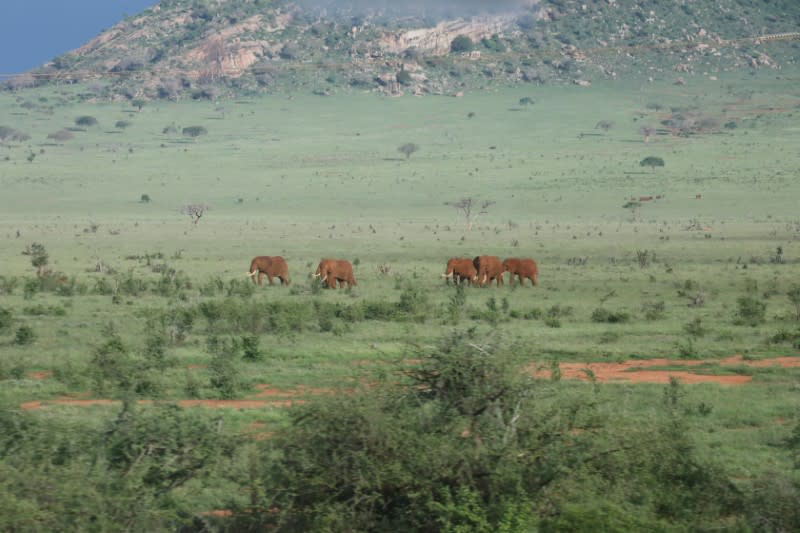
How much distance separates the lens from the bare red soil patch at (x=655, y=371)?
702 inches

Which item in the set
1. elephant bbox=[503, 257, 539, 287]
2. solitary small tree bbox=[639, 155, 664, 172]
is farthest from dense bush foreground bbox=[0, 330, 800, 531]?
solitary small tree bbox=[639, 155, 664, 172]

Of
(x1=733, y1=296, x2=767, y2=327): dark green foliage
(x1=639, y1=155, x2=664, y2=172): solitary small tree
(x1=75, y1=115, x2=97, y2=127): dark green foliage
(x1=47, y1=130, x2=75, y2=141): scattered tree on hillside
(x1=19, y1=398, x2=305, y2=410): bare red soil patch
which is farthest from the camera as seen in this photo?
(x1=75, y1=115, x2=97, y2=127): dark green foliage

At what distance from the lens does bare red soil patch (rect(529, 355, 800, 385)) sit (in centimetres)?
1783

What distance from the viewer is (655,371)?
742 inches

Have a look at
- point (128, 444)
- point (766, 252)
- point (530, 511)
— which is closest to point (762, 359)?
point (530, 511)

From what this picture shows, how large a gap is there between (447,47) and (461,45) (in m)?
4.00

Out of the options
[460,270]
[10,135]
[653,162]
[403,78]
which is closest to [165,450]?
[460,270]

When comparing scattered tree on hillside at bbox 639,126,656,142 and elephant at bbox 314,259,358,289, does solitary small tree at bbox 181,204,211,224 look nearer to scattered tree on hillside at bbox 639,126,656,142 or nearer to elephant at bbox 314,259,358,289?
elephant at bbox 314,259,358,289

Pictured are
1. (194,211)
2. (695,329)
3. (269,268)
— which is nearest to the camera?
(695,329)

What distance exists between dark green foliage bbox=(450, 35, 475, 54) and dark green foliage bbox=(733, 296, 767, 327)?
96978mm

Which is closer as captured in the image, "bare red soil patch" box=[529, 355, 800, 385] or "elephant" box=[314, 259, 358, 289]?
"bare red soil patch" box=[529, 355, 800, 385]

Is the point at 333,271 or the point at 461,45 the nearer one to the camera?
the point at 333,271

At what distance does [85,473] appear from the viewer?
9.73 m

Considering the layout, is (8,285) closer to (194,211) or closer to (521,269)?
(521,269)
